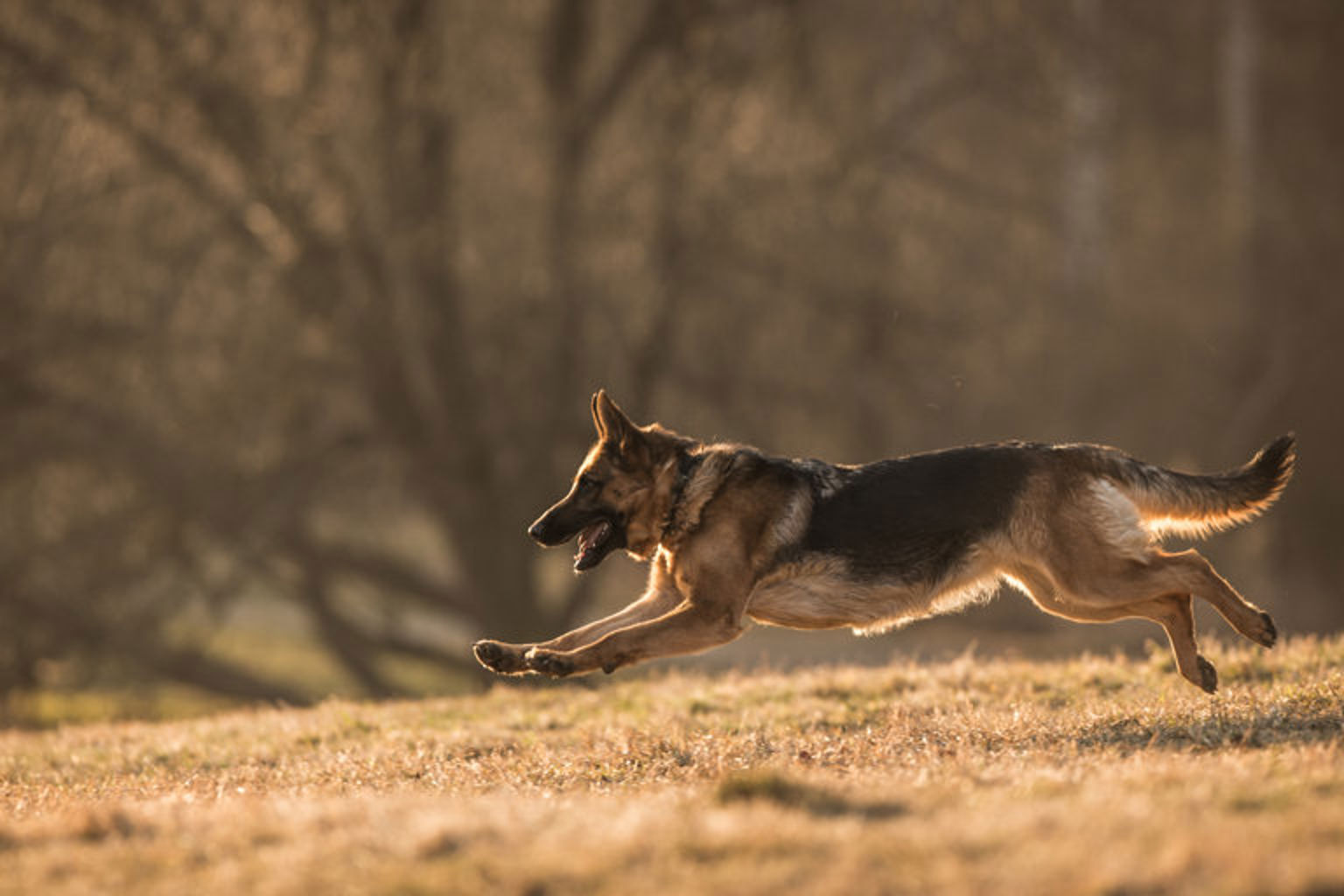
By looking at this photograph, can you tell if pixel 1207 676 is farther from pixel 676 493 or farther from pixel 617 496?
pixel 617 496

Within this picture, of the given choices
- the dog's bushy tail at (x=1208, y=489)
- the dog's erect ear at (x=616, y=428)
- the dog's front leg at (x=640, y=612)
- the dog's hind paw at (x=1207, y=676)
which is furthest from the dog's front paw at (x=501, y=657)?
the dog's hind paw at (x=1207, y=676)

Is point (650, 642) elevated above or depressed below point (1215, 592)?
above

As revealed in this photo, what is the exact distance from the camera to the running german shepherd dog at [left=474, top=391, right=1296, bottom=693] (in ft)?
25.5

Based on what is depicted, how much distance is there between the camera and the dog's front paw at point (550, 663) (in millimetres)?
7387

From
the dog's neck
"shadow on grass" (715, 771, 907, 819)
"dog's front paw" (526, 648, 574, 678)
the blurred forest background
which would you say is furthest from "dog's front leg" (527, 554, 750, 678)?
the blurred forest background

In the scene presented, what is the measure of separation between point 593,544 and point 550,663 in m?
1.05

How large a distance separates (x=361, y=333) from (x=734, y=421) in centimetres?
510

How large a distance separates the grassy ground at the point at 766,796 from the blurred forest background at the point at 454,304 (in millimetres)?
9535

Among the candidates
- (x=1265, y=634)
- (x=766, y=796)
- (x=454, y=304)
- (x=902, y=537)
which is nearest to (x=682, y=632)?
(x=902, y=537)

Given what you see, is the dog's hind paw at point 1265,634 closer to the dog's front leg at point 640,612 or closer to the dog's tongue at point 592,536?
the dog's front leg at point 640,612

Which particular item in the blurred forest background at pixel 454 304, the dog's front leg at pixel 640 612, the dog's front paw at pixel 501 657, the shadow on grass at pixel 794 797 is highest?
the blurred forest background at pixel 454 304

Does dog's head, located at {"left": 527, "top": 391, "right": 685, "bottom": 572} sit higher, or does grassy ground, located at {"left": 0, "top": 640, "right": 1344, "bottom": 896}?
dog's head, located at {"left": 527, "top": 391, "right": 685, "bottom": 572}

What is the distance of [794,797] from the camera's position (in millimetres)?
5242

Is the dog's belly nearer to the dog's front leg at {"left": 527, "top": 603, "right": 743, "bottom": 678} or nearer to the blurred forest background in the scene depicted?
the dog's front leg at {"left": 527, "top": 603, "right": 743, "bottom": 678}
